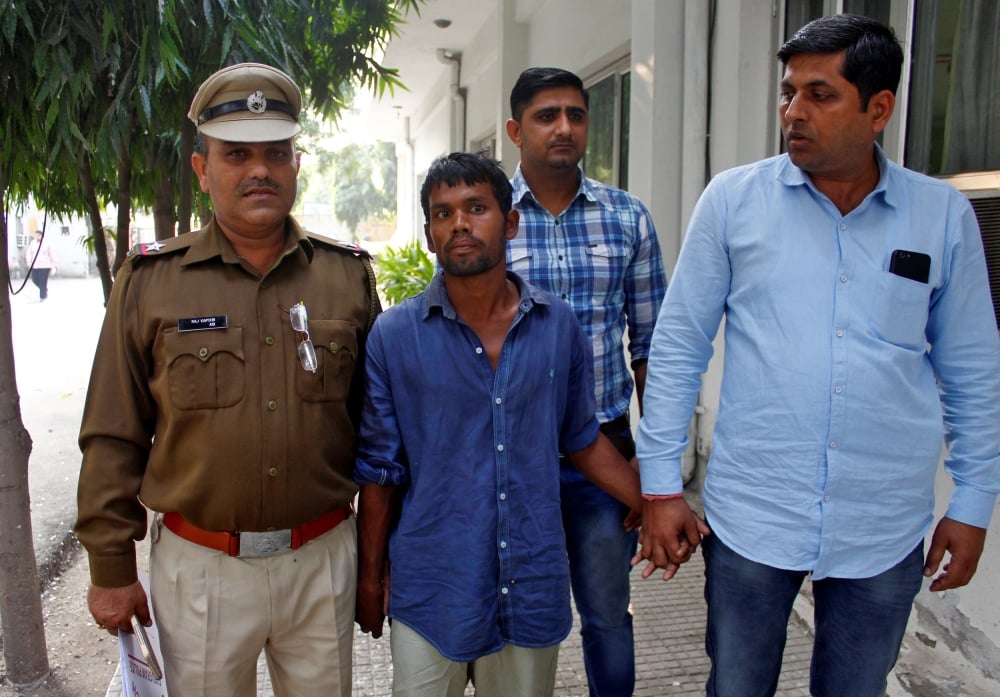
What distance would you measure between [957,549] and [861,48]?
1.25 metres

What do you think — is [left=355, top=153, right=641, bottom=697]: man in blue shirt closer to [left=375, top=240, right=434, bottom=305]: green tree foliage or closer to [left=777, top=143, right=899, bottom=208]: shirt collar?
[left=777, top=143, right=899, bottom=208]: shirt collar

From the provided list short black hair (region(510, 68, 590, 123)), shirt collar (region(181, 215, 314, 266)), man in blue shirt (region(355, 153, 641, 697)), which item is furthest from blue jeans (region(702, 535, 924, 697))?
short black hair (region(510, 68, 590, 123))

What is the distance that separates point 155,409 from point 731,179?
1.58 meters

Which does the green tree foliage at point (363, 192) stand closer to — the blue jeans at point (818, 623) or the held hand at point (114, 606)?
the held hand at point (114, 606)

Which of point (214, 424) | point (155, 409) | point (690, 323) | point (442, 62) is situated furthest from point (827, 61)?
point (442, 62)

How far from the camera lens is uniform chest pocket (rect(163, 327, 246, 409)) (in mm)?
2000

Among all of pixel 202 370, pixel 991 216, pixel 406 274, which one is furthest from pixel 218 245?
pixel 406 274

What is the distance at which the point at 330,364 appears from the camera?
2.11 metres

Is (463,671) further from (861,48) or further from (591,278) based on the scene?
(861,48)

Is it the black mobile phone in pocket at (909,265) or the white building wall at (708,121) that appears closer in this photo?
the black mobile phone in pocket at (909,265)

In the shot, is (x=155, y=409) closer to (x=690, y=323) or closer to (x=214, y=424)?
(x=214, y=424)

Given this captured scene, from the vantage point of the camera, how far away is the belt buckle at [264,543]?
2064mm

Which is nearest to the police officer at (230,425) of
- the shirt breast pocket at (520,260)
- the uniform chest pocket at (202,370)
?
the uniform chest pocket at (202,370)

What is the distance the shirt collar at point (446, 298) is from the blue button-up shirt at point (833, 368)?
0.36 metres
